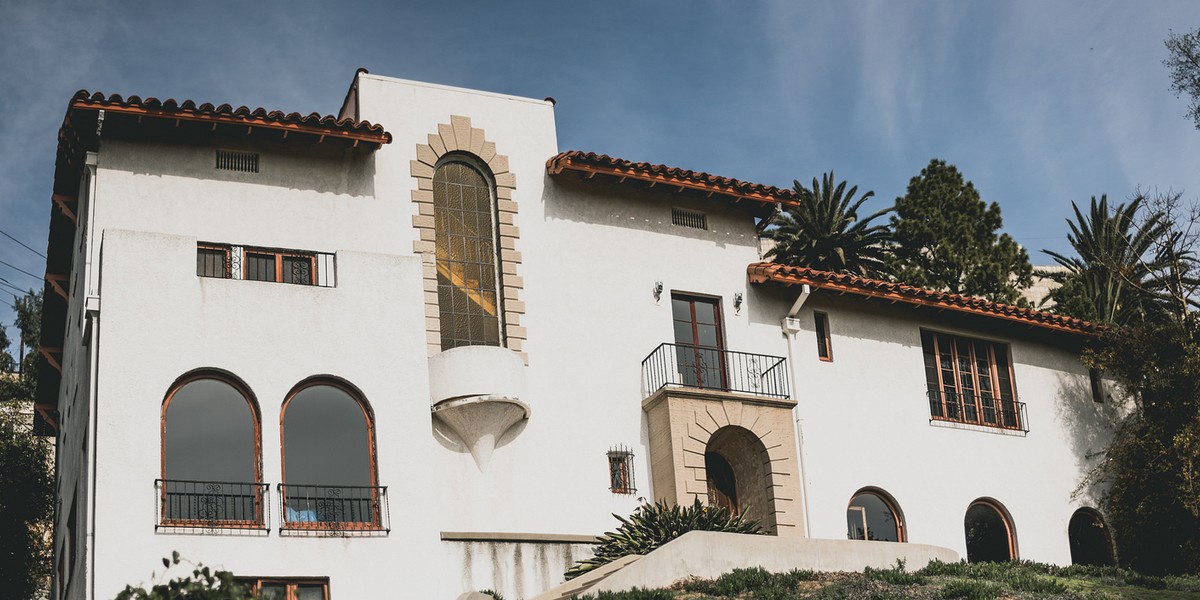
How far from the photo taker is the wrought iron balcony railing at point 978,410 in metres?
27.7

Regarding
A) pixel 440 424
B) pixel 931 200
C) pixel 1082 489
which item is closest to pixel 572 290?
pixel 440 424

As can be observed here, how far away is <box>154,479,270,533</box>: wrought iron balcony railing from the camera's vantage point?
62.5 ft

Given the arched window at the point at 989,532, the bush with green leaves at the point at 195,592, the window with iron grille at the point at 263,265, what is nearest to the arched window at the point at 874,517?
the arched window at the point at 989,532

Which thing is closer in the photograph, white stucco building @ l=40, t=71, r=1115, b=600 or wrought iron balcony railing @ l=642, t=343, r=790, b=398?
white stucco building @ l=40, t=71, r=1115, b=600

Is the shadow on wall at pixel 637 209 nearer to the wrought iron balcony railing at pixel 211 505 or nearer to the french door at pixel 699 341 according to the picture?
the french door at pixel 699 341

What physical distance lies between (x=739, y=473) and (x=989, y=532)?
5520 millimetres

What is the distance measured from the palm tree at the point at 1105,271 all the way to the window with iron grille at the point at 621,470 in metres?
14.1

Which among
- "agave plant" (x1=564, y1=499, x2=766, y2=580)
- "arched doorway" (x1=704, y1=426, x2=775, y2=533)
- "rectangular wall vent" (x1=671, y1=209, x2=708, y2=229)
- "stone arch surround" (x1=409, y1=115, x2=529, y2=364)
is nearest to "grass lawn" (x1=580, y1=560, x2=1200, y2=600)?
"agave plant" (x1=564, y1=499, x2=766, y2=580)

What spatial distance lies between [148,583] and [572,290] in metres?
9.26

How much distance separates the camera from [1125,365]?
28828 mm

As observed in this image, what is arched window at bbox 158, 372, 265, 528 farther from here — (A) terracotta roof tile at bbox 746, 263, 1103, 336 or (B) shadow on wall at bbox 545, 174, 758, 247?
(A) terracotta roof tile at bbox 746, 263, 1103, 336

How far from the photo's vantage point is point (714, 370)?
25.5m

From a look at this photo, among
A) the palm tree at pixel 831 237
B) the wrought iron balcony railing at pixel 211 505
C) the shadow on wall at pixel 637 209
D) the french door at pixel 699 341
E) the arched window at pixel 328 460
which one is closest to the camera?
the wrought iron balcony railing at pixel 211 505

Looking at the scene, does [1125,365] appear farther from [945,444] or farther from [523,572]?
[523,572]
